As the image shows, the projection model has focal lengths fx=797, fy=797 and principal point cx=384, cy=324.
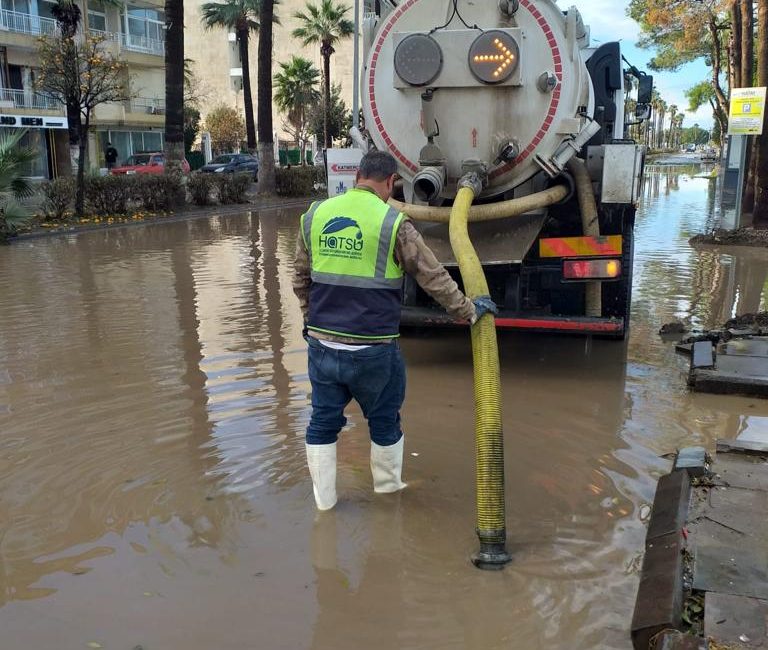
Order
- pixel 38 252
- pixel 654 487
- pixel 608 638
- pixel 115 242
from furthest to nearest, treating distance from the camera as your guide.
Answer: pixel 115 242
pixel 38 252
pixel 654 487
pixel 608 638

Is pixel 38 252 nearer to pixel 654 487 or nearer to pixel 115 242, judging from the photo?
pixel 115 242

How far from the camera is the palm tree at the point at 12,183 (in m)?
14.4

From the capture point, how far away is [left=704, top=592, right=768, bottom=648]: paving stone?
2.68 meters

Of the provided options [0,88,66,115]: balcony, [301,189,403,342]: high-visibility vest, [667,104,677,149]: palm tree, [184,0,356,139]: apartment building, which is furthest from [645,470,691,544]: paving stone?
[667,104,677,149]: palm tree

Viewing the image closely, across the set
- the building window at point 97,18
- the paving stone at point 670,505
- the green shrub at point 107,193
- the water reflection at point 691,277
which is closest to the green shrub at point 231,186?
the green shrub at point 107,193

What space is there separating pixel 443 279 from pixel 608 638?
165 centimetres

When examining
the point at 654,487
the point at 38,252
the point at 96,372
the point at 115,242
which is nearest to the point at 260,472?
the point at 654,487

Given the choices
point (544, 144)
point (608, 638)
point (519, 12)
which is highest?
point (519, 12)

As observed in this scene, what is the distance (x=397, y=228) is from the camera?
3.61m

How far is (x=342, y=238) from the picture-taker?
3.63 m

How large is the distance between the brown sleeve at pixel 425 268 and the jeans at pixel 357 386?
1.11 ft

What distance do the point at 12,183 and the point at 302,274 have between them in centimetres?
1278

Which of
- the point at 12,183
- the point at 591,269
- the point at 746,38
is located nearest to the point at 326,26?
the point at 746,38

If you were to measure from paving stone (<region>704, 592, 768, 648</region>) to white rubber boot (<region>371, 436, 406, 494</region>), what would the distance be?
1.63 meters
